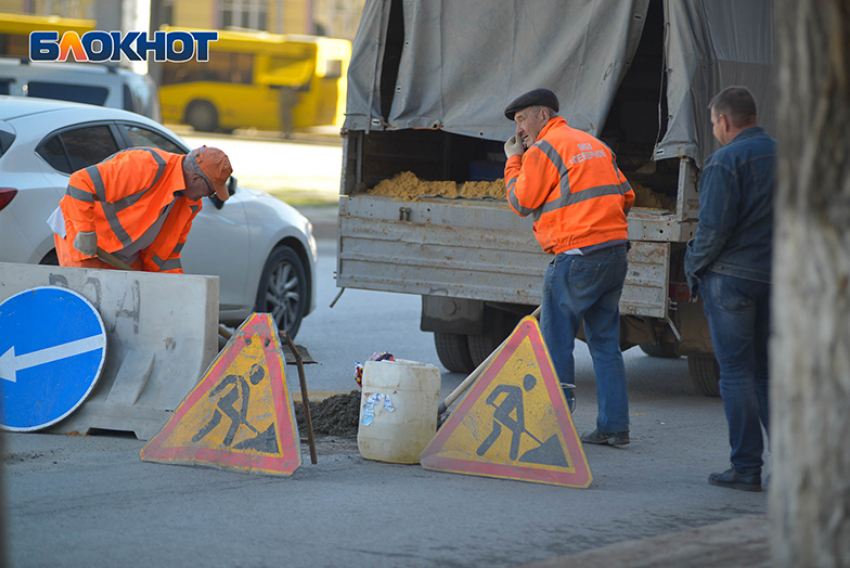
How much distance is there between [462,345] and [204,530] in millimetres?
4135

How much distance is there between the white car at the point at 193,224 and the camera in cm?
646

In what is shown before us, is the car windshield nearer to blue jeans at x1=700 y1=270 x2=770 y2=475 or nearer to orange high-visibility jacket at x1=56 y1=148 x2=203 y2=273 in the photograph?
orange high-visibility jacket at x1=56 y1=148 x2=203 y2=273

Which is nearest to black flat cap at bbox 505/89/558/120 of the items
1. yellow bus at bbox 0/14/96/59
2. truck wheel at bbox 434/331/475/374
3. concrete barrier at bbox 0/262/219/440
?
concrete barrier at bbox 0/262/219/440

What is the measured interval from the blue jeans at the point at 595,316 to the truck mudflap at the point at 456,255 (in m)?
0.69

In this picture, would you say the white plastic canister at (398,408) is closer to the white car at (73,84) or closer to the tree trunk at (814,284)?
the tree trunk at (814,284)

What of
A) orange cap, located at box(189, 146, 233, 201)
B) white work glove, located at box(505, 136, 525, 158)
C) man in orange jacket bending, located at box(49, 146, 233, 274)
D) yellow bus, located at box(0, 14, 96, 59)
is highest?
yellow bus, located at box(0, 14, 96, 59)

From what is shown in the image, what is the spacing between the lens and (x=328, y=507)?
4.34 meters

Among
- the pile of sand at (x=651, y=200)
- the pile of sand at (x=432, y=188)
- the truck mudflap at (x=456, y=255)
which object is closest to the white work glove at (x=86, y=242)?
the truck mudflap at (x=456, y=255)

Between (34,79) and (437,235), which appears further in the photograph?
(34,79)

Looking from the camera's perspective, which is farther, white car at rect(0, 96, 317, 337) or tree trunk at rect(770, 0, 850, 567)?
white car at rect(0, 96, 317, 337)

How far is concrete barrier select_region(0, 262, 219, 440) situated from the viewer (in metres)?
5.51

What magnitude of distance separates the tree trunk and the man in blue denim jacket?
7.60 ft

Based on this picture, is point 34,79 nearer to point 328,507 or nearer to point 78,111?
point 78,111

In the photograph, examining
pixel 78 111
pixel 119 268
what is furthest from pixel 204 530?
pixel 78 111
